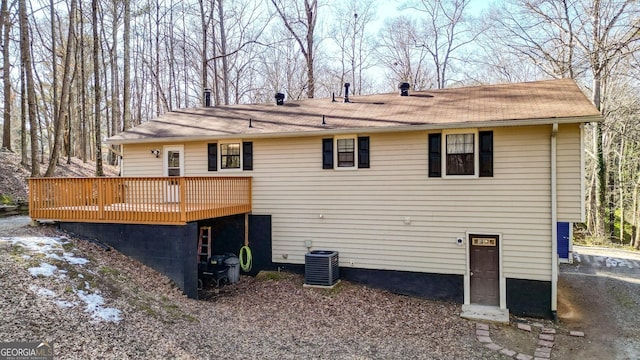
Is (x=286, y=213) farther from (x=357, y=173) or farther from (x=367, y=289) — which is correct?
(x=367, y=289)

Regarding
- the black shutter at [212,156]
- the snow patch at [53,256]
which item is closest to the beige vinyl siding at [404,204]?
the black shutter at [212,156]

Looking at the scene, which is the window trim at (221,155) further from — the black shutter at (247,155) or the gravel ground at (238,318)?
the gravel ground at (238,318)

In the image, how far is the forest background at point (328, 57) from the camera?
55.2 ft

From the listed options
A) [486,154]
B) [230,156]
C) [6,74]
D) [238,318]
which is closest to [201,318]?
[238,318]

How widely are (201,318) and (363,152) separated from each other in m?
5.25

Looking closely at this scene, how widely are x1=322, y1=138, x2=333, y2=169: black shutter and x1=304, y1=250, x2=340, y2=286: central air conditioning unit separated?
7.41ft

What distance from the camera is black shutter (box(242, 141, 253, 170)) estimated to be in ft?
34.4

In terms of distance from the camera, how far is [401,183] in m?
9.14

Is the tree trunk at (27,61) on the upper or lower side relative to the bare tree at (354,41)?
lower

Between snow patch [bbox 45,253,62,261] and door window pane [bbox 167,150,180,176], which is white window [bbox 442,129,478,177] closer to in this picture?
door window pane [bbox 167,150,180,176]

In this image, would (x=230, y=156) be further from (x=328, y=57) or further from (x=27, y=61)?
(x=328, y=57)

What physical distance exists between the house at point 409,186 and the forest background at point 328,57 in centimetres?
757

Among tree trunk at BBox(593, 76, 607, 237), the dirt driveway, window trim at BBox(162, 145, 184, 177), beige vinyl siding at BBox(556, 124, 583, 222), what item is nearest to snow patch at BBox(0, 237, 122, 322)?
window trim at BBox(162, 145, 184, 177)

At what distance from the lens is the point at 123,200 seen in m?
8.61
